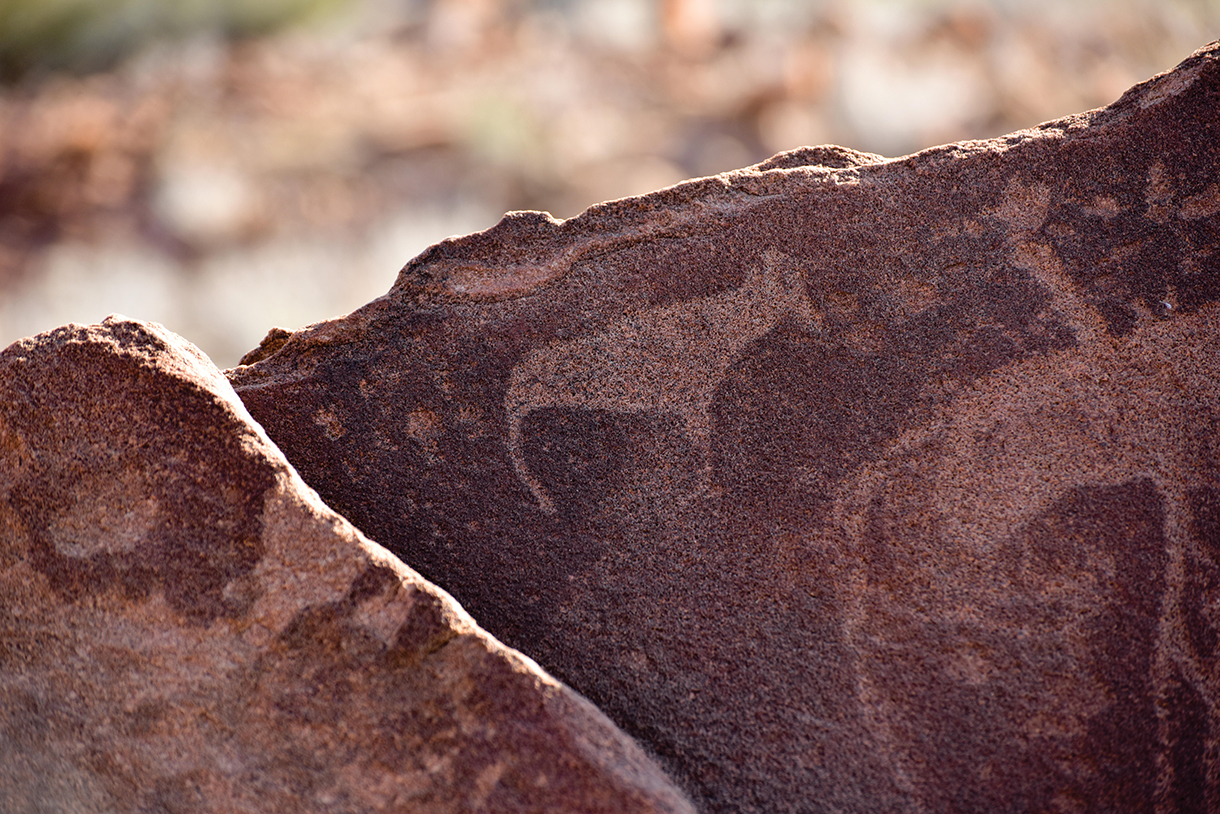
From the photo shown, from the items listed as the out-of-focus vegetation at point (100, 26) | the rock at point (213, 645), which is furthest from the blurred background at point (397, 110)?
the rock at point (213, 645)

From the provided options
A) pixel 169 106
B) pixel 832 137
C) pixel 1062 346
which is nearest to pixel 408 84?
pixel 169 106

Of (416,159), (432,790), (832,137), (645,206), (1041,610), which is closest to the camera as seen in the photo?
(432,790)

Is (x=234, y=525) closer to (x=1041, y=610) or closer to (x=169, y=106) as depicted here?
(x=1041, y=610)

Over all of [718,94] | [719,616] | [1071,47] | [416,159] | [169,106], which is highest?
[169,106]

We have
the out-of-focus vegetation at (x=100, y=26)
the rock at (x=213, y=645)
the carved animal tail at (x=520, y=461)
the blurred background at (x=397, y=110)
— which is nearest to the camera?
the rock at (x=213, y=645)

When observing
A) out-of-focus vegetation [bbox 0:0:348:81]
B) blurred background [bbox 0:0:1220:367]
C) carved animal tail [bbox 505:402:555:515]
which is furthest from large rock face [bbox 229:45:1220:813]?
out-of-focus vegetation [bbox 0:0:348:81]

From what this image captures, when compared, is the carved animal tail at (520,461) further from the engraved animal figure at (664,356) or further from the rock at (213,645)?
the rock at (213,645)

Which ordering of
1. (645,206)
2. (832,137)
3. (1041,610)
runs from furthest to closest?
(832,137) < (645,206) < (1041,610)

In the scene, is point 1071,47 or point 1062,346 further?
point 1071,47
